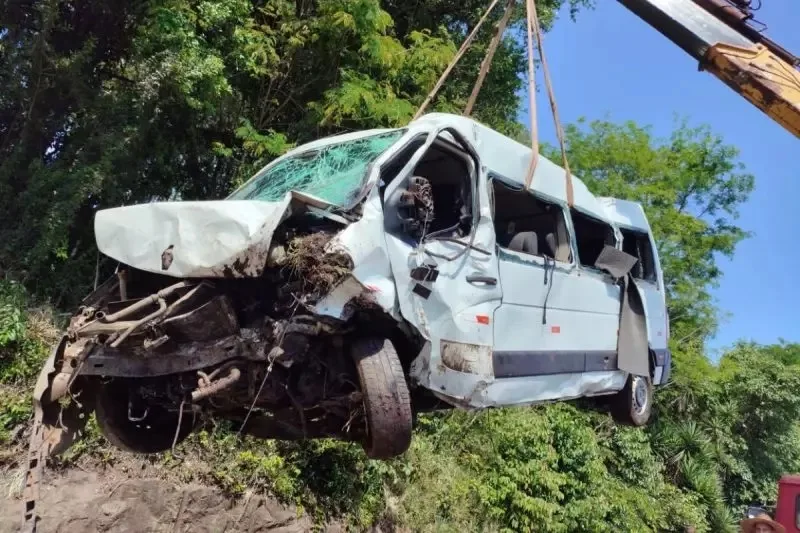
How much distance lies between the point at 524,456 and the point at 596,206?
612 cm

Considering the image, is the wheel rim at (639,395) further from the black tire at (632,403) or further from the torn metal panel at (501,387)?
the torn metal panel at (501,387)

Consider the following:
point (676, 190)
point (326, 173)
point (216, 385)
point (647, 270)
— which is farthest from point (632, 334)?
point (676, 190)

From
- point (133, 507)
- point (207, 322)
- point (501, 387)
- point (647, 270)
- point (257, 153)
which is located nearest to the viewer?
point (207, 322)

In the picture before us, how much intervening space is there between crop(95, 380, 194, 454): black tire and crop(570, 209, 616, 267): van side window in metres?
3.70

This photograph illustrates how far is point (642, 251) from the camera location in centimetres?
786

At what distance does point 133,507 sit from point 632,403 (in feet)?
17.2

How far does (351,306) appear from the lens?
362cm

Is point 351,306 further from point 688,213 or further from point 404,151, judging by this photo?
point 688,213

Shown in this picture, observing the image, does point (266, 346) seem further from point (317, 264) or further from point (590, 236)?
point (590, 236)

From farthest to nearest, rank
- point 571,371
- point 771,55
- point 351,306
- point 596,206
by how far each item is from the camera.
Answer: point 596,206
point 771,55
point 571,371
point 351,306

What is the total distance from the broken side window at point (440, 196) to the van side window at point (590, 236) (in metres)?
1.59

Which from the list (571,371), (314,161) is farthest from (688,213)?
(314,161)

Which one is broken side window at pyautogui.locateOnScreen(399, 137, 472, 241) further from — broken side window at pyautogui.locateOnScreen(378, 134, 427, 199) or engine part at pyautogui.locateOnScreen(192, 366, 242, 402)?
engine part at pyautogui.locateOnScreen(192, 366, 242, 402)

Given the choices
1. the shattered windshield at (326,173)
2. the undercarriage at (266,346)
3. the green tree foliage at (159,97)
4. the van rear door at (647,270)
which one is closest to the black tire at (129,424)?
the undercarriage at (266,346)
